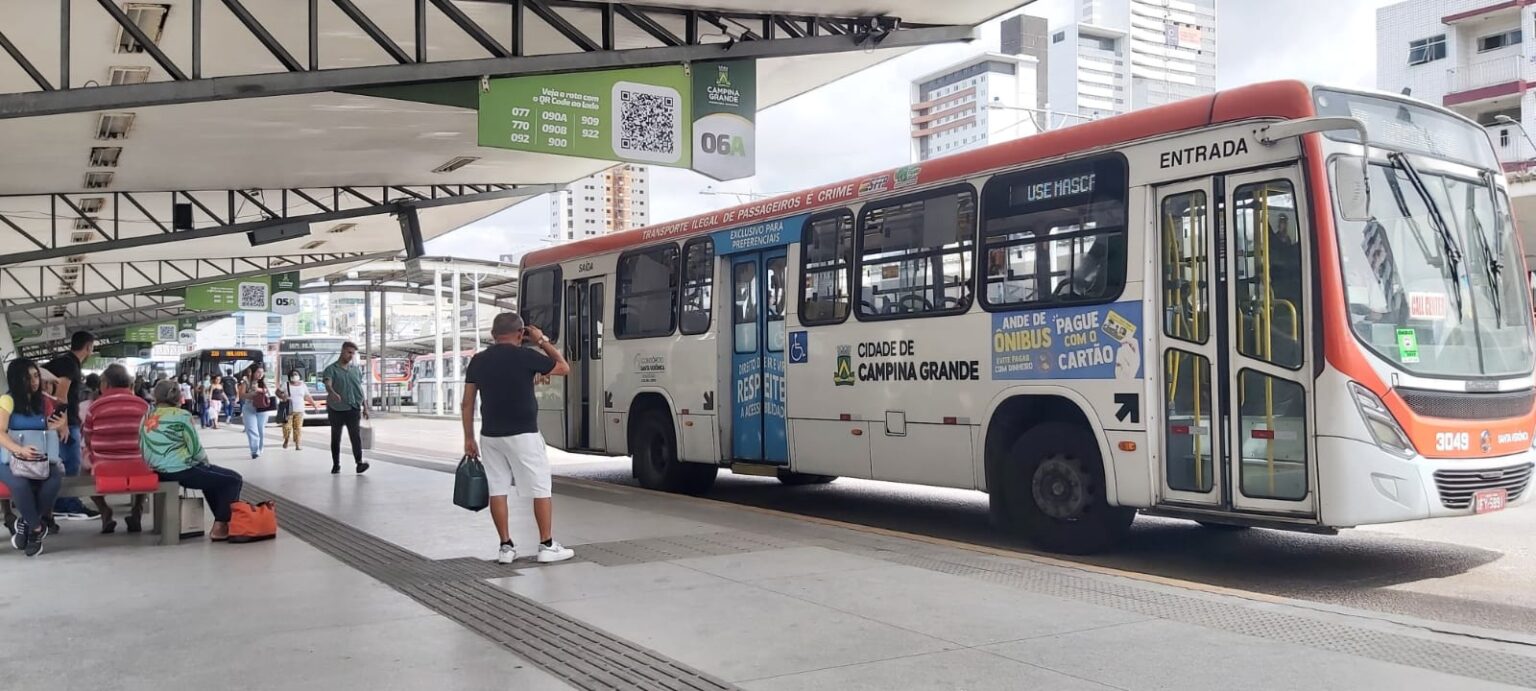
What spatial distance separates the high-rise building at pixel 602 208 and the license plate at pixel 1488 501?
9386 centimetres

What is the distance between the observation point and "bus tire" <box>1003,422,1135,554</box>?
8.57 m

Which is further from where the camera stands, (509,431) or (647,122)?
(647,122)

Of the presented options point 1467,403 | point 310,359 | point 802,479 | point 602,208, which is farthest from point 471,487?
point 602,208

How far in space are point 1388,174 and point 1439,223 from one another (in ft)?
1.59

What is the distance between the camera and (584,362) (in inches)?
588

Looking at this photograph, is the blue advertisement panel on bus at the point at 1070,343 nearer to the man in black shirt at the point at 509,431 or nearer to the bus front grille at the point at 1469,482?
the bus front grille at the point at 1469,482

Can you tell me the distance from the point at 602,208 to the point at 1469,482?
10200 cm

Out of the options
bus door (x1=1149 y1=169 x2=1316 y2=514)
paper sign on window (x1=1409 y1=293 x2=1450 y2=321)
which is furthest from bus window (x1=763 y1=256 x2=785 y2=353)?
paper sign on window (x1=1409 y1=293 x2=1450 y2=321)

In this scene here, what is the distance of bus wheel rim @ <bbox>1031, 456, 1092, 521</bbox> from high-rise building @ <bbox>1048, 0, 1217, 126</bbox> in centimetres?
11121

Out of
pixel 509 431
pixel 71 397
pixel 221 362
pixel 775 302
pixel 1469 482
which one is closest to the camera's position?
pixel 1469 482

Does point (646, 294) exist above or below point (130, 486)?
above

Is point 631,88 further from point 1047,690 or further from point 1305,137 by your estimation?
point 1047,690

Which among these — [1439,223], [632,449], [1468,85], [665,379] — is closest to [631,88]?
[665,379]

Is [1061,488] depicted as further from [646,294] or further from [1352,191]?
[646,294]
